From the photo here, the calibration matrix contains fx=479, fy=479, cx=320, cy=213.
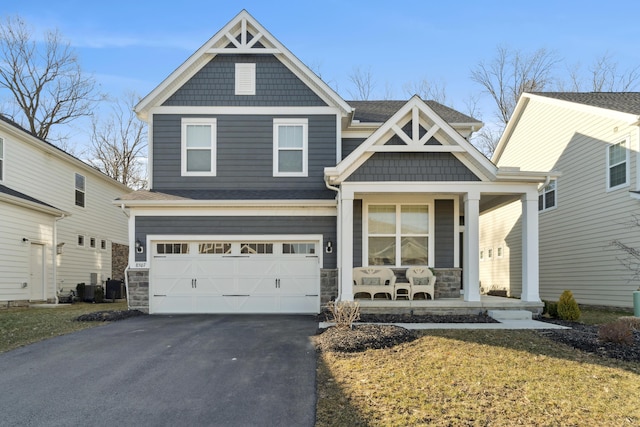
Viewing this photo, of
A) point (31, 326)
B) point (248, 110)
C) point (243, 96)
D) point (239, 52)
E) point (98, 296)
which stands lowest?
point (98, 296)

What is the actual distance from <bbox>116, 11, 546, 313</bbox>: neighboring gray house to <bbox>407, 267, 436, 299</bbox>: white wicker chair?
2.18ft

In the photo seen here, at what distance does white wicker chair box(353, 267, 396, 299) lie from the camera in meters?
12.2

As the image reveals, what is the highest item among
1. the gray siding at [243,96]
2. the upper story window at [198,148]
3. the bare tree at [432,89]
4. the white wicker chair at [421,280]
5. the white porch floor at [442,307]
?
the bare tree at [432,89]

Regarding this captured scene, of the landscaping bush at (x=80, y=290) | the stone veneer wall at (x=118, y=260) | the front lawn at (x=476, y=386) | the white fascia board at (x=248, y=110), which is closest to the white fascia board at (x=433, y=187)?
the white fascia board at (x=248, y=110)

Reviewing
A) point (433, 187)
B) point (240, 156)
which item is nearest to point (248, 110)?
point (240, 156)

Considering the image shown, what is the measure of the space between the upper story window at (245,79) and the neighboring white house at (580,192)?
29.7ft

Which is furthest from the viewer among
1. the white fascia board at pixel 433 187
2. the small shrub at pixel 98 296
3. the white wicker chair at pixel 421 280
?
the small shrub at pixel 98 296

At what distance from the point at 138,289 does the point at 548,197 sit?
45.6 feet

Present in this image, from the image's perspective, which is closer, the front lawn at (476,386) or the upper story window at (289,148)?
the front lawn at (476,386)

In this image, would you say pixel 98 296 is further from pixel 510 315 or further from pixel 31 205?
pixel 510 315

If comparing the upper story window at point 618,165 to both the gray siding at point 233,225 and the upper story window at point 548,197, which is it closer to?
the upper story window at point 548,197

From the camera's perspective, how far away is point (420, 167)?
11.5m

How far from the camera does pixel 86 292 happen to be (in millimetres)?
18391

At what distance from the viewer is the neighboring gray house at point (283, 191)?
449 inches
